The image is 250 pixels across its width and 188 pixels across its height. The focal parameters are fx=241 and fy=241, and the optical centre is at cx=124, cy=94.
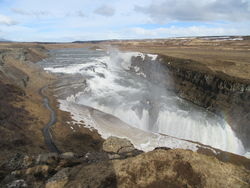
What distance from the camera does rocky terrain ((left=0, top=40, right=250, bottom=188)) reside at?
9.76 meters

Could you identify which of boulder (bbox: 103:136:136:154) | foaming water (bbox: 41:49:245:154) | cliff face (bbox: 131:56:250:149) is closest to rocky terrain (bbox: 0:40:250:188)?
boulder (bbox: 103:136:136:154)

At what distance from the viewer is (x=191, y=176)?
31.3 ft

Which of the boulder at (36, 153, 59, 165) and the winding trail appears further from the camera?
the winding trail

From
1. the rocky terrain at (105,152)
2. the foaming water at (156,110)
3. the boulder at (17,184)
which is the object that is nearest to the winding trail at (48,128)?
the rocky terrain at (105,152)

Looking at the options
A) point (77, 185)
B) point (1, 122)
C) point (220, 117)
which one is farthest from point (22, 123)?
point (220, 117)

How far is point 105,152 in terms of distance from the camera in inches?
813

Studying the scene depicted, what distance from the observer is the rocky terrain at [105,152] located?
9758mm

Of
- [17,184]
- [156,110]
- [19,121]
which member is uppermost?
[17,184]

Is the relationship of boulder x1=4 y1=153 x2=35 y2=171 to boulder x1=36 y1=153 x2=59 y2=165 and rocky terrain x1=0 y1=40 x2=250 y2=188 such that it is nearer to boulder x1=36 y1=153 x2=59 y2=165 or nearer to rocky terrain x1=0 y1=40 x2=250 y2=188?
rocky terrain x1=0 y1=40 x2=250 y2=188

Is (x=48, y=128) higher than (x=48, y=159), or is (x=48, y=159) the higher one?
(x=48, y=159)

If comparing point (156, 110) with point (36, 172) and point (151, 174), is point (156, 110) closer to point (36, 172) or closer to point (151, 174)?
point (36, 172)

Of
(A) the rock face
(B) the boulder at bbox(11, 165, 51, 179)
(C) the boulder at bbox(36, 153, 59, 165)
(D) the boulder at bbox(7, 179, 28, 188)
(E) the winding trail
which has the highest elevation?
(A) the rock face

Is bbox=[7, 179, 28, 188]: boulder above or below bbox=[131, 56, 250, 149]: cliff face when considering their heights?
above

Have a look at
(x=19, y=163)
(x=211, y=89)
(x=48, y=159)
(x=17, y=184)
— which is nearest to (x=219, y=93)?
(x=211, y=89)
